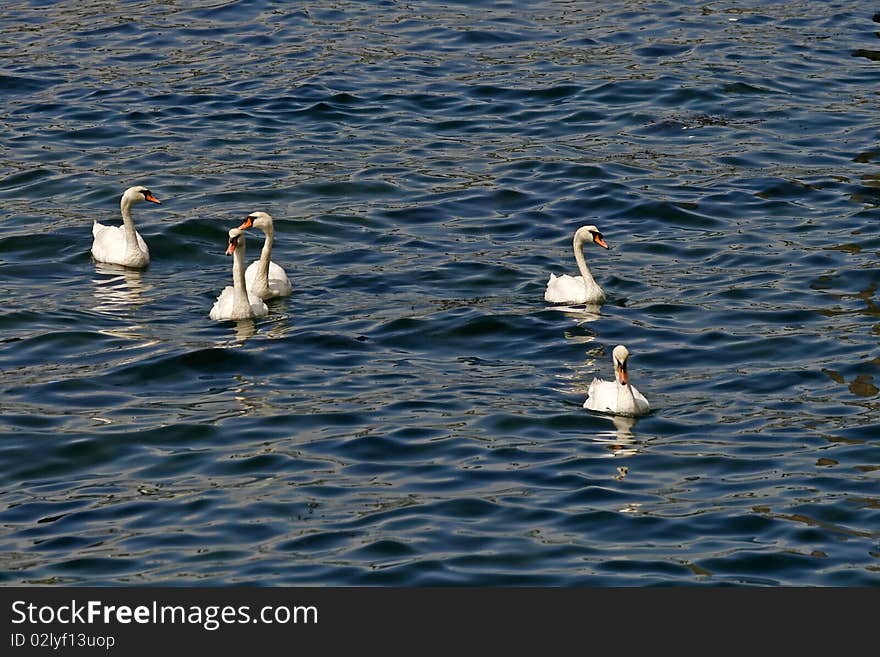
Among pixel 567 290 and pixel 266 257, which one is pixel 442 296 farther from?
pixel 266 257

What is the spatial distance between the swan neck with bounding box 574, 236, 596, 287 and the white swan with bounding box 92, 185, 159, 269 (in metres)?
5.09

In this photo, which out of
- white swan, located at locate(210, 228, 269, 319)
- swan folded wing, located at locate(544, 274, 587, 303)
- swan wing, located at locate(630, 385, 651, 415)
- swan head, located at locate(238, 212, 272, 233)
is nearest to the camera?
swan wing, located at locate(630, 385, 651, 415)

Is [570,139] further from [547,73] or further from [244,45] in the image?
[244,45]

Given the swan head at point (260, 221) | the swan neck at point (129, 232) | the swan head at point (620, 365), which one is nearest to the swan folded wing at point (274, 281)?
the swan head at point (260, 221)

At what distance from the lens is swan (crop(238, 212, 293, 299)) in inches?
766

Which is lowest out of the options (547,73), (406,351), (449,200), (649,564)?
(649,564)

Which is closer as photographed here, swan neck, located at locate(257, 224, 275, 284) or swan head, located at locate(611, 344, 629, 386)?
swan head, located at locate(611, 344, 629, 386)

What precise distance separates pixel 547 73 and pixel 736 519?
15.6 m

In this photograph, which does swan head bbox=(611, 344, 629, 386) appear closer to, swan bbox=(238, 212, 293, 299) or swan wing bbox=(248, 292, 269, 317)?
swan wing bbox=(248, 292, 269, 317)

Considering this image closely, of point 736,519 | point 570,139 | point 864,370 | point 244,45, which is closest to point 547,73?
point 570,139

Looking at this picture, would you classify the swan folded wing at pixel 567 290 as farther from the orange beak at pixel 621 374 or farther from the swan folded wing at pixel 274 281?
the orange beak at pixel 621 374

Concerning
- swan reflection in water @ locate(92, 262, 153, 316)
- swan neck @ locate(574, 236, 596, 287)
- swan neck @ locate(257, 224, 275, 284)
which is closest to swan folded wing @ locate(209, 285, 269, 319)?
swan neck @ locate(257, 224, 275, 284)

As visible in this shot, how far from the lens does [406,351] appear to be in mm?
18016

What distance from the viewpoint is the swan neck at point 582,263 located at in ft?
63.3
